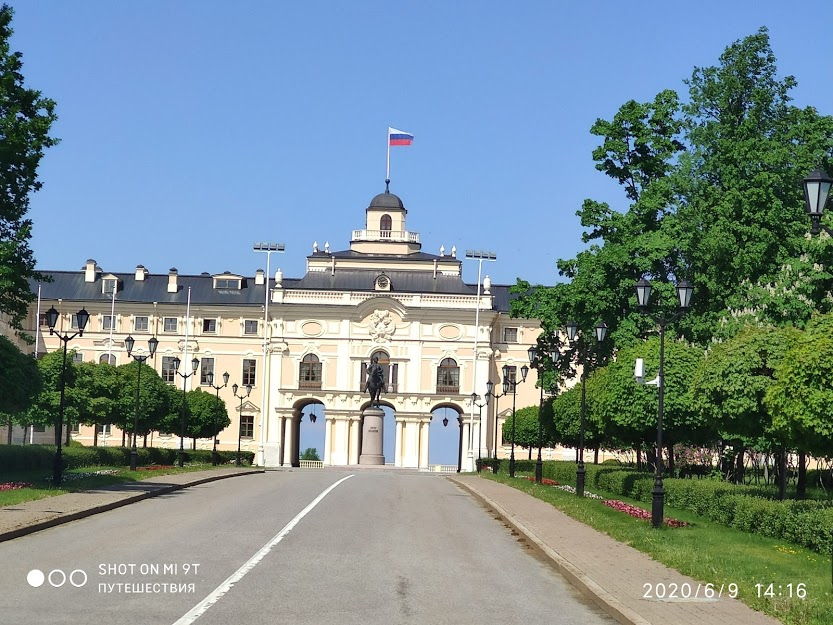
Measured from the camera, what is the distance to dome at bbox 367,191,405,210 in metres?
112

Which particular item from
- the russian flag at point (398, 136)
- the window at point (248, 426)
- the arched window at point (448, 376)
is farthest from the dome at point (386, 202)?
the window at point (248, 426)

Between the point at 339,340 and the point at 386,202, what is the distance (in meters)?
14.4

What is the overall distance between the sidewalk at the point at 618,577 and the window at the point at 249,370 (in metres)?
82.4

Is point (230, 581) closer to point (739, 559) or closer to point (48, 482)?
point (739, 559)

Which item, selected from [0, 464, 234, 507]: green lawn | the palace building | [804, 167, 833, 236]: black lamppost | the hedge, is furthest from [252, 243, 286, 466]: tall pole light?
[804, 167, 833, 236]: black lamppost

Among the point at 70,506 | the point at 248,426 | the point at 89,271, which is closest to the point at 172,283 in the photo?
the point at 89,271

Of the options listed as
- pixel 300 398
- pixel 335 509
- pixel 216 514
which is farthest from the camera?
pixel 300 398

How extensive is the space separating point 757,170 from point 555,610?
110ft

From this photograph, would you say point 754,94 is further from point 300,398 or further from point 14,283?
point 300,398

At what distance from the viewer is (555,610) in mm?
14961

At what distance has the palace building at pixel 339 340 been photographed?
4119 inches

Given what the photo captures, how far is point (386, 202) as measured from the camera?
369 feet

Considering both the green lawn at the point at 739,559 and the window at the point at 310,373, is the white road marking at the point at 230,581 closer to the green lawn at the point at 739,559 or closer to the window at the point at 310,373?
the green lawn at the point at 739,559

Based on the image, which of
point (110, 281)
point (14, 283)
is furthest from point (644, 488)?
point (110, 281)
